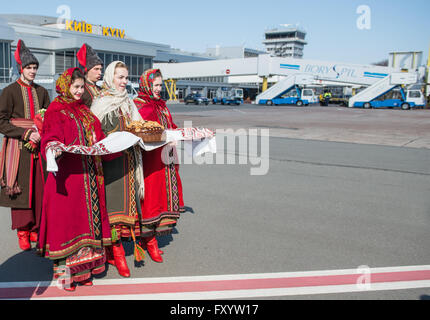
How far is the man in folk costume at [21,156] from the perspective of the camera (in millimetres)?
4082

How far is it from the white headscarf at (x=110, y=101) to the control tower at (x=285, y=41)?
161m

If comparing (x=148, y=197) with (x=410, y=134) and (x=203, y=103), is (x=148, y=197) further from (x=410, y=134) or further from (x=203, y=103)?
(x=203, y=103)

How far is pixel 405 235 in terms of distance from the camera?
490 cm

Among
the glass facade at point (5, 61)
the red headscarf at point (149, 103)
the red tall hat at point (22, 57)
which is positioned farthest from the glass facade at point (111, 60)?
the red headscarf at point (149, 103)

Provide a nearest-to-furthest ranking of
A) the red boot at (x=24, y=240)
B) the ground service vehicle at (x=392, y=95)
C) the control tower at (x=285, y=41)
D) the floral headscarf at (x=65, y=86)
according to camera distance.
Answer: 1. the floral headscarf at (x=65, y=86)
2. the red boot at (x=24, y=240)
3. the ground service vehicle at (x=392, y=95)
4. the control tower at (x=285, y=41)

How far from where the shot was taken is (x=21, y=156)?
414 centimetres

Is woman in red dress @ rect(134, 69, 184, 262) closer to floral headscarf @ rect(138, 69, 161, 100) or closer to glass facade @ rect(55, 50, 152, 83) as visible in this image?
floral headscarf @ rect(138, 69, 161, 100)

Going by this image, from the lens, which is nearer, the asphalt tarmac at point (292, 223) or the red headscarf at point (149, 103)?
the red headscarf at point (149, 103)

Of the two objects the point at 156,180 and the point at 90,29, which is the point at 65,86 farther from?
the point at 90,29

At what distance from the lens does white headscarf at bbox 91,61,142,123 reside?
3.60 m

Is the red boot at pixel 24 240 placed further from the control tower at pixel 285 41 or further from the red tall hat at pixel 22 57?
the control tower at pixel 285 41

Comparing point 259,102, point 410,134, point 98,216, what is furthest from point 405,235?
point 259,102
